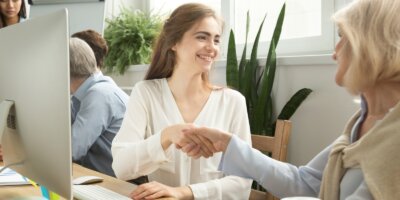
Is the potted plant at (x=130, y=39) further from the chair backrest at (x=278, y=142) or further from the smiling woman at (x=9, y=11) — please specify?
the chair backrest at (x=278, y=142)

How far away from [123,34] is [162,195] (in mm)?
2669

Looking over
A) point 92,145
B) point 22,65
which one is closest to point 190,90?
point 92,145

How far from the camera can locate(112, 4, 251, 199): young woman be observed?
5.29 ft

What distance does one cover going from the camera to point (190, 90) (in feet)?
6.13

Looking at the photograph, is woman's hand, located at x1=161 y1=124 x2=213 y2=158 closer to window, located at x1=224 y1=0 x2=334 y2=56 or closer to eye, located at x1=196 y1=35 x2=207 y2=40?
eye, located at x1=196 y1=35 x2=207 y2=40

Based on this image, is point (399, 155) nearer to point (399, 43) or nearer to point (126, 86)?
point (399, 43)

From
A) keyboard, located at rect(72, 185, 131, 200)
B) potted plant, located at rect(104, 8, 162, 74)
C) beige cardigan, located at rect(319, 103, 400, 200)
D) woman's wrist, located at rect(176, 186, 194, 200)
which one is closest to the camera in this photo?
beige cardigan, located at rect(319, 103, 400, 200)

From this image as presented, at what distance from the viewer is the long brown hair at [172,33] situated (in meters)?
1.89

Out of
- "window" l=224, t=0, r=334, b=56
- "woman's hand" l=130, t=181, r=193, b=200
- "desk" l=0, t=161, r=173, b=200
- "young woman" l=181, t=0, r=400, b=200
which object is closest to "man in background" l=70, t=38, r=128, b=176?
"desk" l=0, t=161, r=173, b=200

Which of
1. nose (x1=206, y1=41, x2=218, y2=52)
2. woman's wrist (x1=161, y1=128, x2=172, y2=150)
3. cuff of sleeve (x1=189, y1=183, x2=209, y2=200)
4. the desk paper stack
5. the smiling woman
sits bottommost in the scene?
cuff of sleeve (x1=189, y1=183, x2=209, y2=200)

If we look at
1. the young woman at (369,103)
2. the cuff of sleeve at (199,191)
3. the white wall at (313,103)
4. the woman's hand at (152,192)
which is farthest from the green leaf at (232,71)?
the young woman at (369,103)

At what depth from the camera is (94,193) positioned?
49.4 inches

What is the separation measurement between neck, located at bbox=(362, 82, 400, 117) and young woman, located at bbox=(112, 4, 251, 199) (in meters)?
0.61

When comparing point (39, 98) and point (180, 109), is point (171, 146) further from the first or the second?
point (39, 98)
